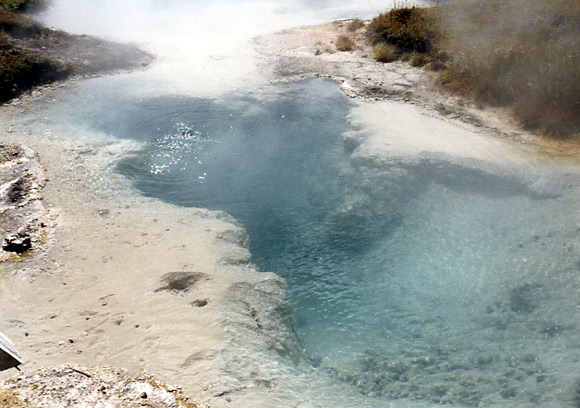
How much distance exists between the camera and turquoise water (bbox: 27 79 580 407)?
360cm

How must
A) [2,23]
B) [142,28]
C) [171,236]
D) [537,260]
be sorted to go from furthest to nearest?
[142,28]
[2,23]
[171,236]
[537,260]

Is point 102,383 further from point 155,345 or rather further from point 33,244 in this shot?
point 33,244

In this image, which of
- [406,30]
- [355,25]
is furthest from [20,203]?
[355,25]

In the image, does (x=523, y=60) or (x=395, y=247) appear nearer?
(x=395, y=247)

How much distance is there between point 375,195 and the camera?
5.64 m

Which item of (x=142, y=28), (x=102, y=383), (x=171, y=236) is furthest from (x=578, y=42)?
(x=142, y=28)

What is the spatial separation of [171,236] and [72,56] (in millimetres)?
7107

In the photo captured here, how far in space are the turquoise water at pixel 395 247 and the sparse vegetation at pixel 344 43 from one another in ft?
10.9

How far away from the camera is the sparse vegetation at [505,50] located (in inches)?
272

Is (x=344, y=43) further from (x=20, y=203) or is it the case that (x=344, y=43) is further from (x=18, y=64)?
(x=20, y=203)

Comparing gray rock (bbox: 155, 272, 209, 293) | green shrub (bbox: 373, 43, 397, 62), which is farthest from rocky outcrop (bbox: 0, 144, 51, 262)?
green shrub (bbox: 373, 43, 397, 62)

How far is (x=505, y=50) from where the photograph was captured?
791 cm

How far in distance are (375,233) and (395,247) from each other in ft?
1.02

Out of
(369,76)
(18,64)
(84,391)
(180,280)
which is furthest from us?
(18,64)
